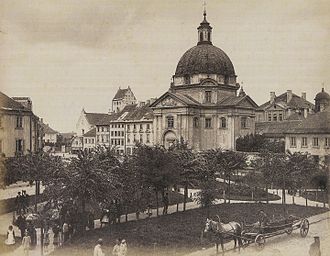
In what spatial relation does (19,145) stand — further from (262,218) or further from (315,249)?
(315,249)

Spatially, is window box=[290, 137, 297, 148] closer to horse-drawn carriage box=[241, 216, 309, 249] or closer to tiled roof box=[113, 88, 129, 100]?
horse-drawn carriage box=[241, 216, 309, 249]

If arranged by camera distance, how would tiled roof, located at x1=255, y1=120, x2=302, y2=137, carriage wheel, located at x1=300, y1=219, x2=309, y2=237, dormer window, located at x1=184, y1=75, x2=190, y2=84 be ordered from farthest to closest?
dormer window, located at x1=184, y1=75, x2=190, y2=84 < tiled roof, located at x1=255, y1=120, x2=302, y2=137 < carriage wheel, located at x1=300, y1=219, x2=309, y2=237

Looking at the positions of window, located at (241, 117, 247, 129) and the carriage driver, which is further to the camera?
window, located at (241, 117, 247, 129)

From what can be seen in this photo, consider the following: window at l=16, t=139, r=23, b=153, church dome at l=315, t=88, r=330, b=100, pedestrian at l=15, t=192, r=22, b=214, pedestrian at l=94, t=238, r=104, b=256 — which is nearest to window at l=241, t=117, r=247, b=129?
church dome at l=315, t=88, r=330, b=100

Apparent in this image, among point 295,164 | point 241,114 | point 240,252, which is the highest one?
point 241,114

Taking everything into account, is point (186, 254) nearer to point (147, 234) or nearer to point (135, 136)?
point (147, 234)

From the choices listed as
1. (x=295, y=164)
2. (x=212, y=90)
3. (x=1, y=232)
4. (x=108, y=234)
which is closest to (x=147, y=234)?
(x=108, y=234)

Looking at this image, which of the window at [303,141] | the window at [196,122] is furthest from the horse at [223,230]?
the window at [196,122]
